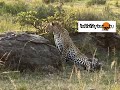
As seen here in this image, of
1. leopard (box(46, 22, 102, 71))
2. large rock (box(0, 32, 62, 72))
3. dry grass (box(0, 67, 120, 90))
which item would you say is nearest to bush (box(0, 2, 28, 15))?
leopard (box(46, 22, 102, 71))

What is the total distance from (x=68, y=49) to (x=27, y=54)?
162cm

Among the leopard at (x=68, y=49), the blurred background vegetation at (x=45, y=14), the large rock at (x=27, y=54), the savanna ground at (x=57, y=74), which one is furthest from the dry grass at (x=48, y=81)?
the blurred background vegetation at (x=45, y=14)

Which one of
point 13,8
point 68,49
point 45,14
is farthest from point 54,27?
point 13,8

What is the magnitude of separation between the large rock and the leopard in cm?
61

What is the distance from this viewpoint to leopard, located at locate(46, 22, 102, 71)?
10.4 metres

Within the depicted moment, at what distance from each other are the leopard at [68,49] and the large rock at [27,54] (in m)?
0.61

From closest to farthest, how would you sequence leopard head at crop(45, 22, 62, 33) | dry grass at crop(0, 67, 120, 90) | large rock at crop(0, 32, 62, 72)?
1. dry grass at crop(0, 67, 120, 90)
2. large rock at crop(0, 32, 62, 72)
3. leopard head at crop(45, 22, 62, 33)

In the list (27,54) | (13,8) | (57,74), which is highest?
(27,54)

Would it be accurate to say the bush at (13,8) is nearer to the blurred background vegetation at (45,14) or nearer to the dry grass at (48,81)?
the blurred background vegetation at (45,14)

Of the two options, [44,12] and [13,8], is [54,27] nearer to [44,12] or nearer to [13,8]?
[44,12]

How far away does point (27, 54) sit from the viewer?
9.37 metres

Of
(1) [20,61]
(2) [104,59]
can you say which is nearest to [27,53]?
(1) [20,61]

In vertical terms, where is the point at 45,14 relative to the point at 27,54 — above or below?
below

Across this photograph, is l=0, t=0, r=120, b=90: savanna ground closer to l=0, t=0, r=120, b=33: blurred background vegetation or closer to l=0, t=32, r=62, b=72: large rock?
l=0, t=0, r=120, b=33: blurred background vegetation
